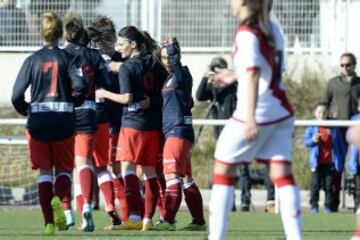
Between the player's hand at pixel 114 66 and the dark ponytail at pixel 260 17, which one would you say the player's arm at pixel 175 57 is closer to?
the player's hand at pixel 114 66

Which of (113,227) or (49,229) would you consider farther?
(113,227)

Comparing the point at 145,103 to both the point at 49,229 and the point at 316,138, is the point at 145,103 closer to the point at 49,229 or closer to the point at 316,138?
the point at 49,229

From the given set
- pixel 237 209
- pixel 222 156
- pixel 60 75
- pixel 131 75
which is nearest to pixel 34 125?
pixel 60 75

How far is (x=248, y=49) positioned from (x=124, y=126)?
14.5ft

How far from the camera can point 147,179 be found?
13.5 metres

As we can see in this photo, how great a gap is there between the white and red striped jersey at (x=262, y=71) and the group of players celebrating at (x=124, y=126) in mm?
3365

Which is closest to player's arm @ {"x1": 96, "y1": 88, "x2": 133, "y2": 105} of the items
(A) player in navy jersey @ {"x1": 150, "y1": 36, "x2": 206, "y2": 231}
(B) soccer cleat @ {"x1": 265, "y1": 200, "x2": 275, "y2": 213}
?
(A) player in navy jersey @ {"x1": 150, "y1": 36, "x2": 206, "y2": 231}

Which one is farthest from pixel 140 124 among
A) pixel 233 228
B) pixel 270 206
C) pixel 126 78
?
pixel 270 206

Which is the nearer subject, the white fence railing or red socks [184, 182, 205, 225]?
red socks [184, 182, 205, 225]

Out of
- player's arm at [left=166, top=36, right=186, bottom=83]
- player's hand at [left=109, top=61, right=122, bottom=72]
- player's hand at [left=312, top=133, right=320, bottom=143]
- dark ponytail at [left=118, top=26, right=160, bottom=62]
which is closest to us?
player's arm at [left=166, top=36, right=186, bottom=83]

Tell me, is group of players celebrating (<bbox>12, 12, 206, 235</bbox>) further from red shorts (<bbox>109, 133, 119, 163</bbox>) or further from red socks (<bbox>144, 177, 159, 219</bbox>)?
red shorts (<bbox>109, 133, 119, 163</bbox>)

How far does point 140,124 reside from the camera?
13.4 meters

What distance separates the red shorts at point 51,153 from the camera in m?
12.4

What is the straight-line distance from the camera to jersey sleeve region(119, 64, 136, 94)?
1313cm
